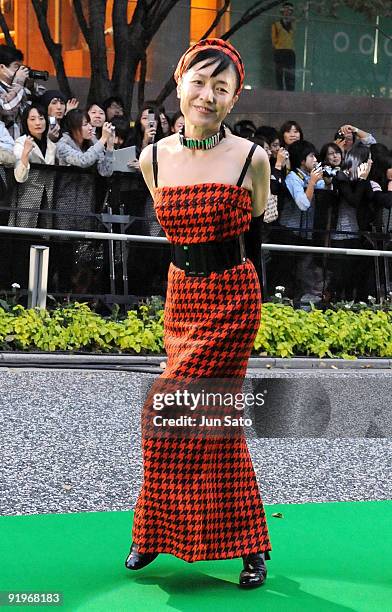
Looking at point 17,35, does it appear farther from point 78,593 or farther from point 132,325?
point 78,593

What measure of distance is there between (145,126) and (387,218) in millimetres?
2830

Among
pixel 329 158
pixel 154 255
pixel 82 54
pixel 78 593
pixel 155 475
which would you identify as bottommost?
pixel 78 593

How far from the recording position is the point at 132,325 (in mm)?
10797

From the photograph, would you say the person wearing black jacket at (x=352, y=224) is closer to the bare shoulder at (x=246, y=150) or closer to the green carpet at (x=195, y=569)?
the green carpet at (x=195, y=569)

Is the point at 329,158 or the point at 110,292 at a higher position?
the point at 329,158

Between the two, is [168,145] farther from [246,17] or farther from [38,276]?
[246,17]

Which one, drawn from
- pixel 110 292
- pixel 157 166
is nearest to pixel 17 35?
pixel 110 292

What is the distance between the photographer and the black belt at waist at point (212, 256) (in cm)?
434

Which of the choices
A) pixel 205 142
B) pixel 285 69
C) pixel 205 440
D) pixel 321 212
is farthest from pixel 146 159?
pixel 285 69

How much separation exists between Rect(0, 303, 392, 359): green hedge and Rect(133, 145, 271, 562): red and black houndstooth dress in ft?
20.1

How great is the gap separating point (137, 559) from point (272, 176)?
25.2ft

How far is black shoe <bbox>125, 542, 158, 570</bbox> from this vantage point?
4.43 m

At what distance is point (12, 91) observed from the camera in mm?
11336

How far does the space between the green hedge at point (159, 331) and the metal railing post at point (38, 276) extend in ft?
0.39
